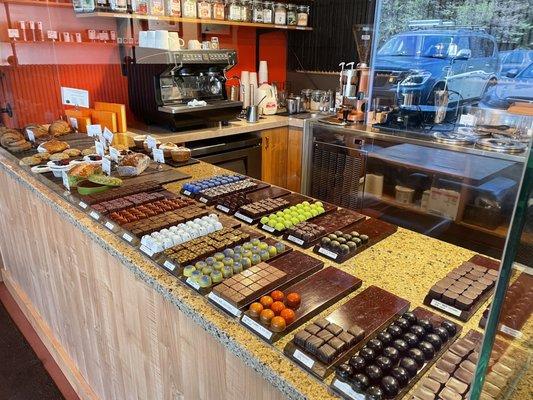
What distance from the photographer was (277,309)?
40.3 inches

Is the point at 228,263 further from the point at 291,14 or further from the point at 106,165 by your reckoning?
the point at 291,14

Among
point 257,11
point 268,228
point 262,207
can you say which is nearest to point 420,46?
point 257,11

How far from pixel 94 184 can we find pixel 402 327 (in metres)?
1.41

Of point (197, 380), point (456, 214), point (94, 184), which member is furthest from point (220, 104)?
point (197, 380)

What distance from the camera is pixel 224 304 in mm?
1066

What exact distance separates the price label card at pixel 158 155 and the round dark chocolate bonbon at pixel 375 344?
5.34ft

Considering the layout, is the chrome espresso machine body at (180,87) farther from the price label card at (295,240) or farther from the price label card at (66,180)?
the price label card at (295,240)

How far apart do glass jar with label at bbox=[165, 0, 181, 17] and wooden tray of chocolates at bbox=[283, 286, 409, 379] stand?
2795 mm

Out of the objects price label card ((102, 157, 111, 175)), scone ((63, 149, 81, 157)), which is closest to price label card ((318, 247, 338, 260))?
price label card ((102, 157, 111, 175))

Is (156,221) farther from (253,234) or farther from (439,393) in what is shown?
(439,393)

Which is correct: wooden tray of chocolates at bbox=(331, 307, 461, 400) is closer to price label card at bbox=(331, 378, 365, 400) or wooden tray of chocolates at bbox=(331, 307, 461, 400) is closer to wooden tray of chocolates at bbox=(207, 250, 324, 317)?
price label card at bbox=(331, 378, 365, 400)

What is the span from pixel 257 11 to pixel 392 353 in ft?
11.6

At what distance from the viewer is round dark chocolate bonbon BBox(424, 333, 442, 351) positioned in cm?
92

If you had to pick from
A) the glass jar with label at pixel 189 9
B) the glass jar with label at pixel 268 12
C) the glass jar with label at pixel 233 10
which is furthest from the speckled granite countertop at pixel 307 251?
the glass jar with label at pixel 268 12
